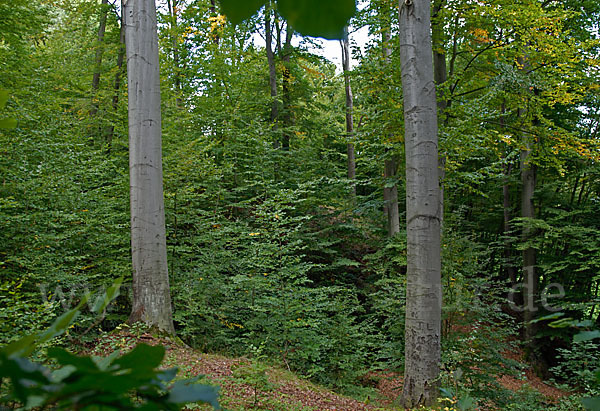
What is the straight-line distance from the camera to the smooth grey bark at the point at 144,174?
16.2 ft

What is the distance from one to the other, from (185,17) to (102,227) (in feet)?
24.5

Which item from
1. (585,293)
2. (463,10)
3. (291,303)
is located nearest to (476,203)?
(585,293)

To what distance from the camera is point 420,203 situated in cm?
444

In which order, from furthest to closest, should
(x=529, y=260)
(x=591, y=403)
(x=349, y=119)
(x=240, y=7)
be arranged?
(x=349, y=119)
(x=529, y=260)
(x=591, y=403)
(x=240, y=7)

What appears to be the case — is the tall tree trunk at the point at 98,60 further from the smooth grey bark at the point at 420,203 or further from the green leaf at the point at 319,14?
the green leaf at the point at 319,14

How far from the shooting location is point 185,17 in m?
11.1

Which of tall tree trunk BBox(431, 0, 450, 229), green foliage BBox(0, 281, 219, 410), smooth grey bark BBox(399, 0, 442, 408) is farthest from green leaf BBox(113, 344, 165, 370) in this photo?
tall tree trunk BBox(431, 0, 450, 229)

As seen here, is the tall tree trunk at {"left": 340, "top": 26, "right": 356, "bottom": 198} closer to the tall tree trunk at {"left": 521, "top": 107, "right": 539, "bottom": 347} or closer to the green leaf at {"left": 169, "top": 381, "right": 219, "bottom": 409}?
the tall tree trunk at {"left": 521, "top": 107, "right": 539, "bottom": 347}

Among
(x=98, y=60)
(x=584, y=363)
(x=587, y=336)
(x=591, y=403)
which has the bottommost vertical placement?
(x=584, y=363)

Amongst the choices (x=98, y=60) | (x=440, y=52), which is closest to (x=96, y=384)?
(x=440, y=52)

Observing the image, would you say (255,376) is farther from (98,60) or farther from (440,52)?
(98,60)

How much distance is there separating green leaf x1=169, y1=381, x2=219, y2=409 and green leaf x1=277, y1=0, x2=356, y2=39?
51cm

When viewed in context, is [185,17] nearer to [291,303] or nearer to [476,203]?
[291,303]

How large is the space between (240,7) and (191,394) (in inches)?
20.8
